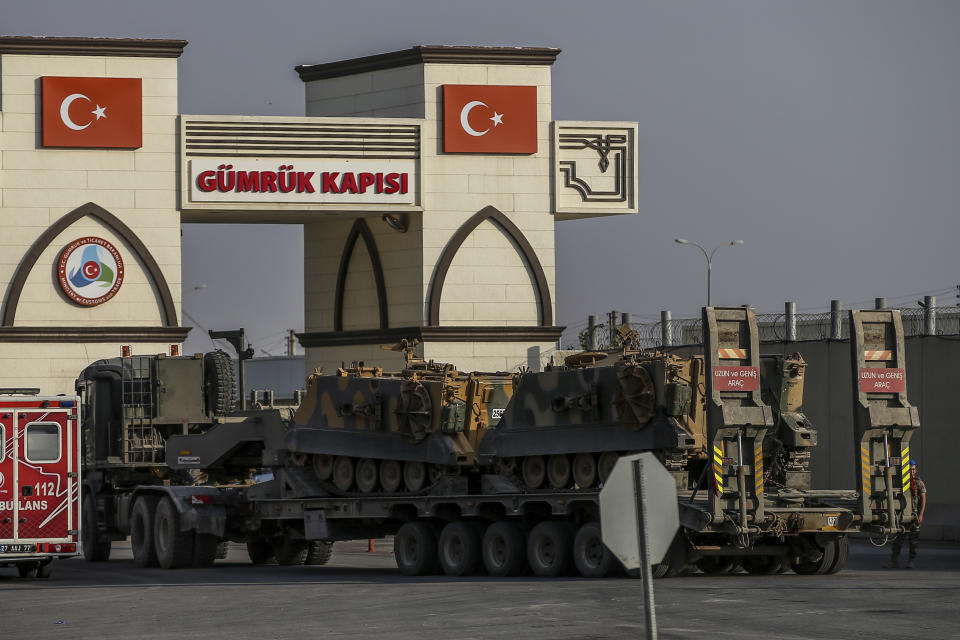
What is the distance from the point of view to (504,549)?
24953 mm

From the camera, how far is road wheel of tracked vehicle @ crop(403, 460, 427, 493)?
26.5 metres

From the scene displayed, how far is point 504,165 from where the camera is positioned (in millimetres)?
45344

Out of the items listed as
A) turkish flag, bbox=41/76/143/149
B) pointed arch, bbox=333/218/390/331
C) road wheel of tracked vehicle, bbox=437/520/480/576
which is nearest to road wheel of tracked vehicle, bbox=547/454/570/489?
road wheel of tracked vehicle, bbox=437/520/480/576

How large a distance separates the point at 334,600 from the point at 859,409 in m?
7.34

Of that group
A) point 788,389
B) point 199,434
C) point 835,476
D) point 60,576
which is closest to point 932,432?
point 835,476

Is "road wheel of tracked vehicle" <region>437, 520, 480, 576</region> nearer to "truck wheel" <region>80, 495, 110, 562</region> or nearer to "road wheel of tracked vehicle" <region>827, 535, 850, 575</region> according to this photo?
"road wheel of tracked vehicle" <region>827, 535, 850, 575</region>

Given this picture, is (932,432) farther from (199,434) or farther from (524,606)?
(524,606)

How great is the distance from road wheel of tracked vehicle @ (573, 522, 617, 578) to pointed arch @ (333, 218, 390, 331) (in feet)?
75.3

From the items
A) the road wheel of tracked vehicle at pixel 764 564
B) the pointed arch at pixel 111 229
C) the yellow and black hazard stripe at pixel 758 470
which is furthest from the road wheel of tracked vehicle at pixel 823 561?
the pointed arch at pixel 111 229

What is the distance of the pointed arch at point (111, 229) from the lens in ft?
139

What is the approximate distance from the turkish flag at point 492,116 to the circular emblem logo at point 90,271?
29.2 ft

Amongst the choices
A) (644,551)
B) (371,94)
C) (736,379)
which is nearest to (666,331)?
(371,94)

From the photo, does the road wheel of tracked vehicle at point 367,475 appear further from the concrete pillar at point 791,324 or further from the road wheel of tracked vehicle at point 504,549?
the concrete pillar at point 791,324

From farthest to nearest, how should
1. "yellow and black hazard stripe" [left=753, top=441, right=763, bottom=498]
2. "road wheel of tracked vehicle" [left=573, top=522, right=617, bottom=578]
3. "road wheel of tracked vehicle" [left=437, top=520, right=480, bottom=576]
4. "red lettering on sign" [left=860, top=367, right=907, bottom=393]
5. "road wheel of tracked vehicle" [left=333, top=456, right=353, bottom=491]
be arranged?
1. "road wheel of tracked vehicle" [left=333, top=456, right=353, bottom=491]
2. "road wheel of tracked vehicle" [left=437, top=520, right=480, bottom=576]
3. "red lettering on sign" [left=860, top=367, right=907, bottom=393]
4. "road wheel of tracked vehicle" [left=573, top=522, right=617, bottom=578]
5. "yellow and black hazard stripe" [left=753, top=441, right=763, bottom=498]
